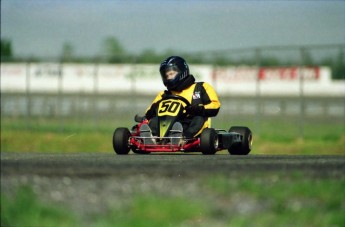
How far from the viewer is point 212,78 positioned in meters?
30.2

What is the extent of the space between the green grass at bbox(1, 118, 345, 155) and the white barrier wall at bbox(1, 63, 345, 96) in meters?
1.14

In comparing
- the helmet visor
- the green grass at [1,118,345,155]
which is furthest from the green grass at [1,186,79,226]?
the green grass at [1,118,345,155]

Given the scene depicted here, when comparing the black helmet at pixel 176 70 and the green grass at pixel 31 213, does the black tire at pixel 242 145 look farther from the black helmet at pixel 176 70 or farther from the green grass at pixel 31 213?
the green grass at pixel 31 213

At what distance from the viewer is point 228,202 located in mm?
6215

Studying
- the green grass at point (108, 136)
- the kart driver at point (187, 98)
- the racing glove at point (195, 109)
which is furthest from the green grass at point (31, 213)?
the green grass at point (108, 136)

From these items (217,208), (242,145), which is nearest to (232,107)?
(242,145)

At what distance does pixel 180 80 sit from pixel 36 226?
7.84 m

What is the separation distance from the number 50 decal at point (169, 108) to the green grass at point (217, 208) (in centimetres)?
661

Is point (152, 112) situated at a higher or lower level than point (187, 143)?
higher

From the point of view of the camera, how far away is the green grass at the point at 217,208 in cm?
596

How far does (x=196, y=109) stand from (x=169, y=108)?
403 millimetres

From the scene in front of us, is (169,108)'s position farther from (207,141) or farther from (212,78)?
(212,78)

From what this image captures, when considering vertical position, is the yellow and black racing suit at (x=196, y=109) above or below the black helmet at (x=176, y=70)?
below

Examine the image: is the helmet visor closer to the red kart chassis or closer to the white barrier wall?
the red kart chassis
